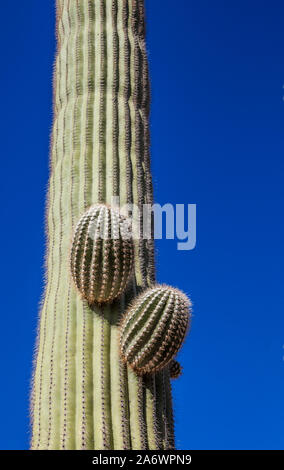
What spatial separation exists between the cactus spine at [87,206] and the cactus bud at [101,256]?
0.13m

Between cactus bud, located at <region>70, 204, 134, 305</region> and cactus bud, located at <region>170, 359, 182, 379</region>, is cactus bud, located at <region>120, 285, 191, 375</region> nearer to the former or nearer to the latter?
cactus bud, located at <region>70, 204, 134, 305</region>

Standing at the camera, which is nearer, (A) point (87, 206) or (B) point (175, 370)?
(A) point (87, 206)

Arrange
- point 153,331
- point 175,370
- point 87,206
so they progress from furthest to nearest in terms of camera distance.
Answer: point 175,370 → point 87,206 → point 153,331

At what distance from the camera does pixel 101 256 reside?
392 cm

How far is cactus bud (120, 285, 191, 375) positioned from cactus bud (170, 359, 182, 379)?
68cm

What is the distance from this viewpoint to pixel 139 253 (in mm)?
4406

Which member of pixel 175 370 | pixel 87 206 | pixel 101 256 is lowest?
pixel 175 370

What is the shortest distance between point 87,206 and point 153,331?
39.9 inches

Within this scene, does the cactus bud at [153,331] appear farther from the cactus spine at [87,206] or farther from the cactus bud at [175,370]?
the cactus bud at [175,370]

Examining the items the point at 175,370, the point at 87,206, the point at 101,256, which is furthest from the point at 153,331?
the point at 87,206

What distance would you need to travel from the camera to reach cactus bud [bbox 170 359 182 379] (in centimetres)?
459

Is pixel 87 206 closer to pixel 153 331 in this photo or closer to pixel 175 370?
pixel 153 331

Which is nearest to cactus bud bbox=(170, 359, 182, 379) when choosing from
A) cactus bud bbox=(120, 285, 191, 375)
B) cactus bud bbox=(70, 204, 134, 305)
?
cactus bud bbox=(120, 285, 191, 375)

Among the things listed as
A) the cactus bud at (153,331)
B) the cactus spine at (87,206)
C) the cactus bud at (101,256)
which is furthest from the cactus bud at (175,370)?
the cactus bud at (101,256)
